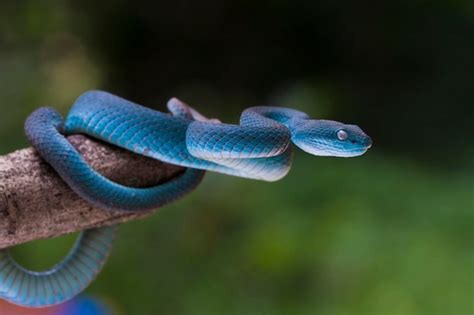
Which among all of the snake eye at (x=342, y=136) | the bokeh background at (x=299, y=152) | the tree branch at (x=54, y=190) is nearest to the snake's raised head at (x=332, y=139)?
the snake eye at (x=342, y=136)

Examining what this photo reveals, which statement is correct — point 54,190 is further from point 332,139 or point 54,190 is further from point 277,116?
point 332,139

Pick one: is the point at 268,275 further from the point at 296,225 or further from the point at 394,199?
the point at 394,199

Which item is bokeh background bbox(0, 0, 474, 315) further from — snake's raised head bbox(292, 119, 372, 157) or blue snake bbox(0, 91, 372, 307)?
snake's raised head bbox(292, 119, 372, 157)

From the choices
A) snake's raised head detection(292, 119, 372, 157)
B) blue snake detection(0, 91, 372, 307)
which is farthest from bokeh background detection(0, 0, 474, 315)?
snake's raised head detection(292, 119, 372, 157)

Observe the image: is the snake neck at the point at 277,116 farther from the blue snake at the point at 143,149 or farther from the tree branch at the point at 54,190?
the tree branch at the point at 54,190

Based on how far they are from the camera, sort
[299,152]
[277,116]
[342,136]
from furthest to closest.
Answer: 1. [299,152]
2. [277,116]
3. [342,136]

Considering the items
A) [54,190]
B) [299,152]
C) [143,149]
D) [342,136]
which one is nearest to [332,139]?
[342,136]

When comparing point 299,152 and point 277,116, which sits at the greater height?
point 277,116
